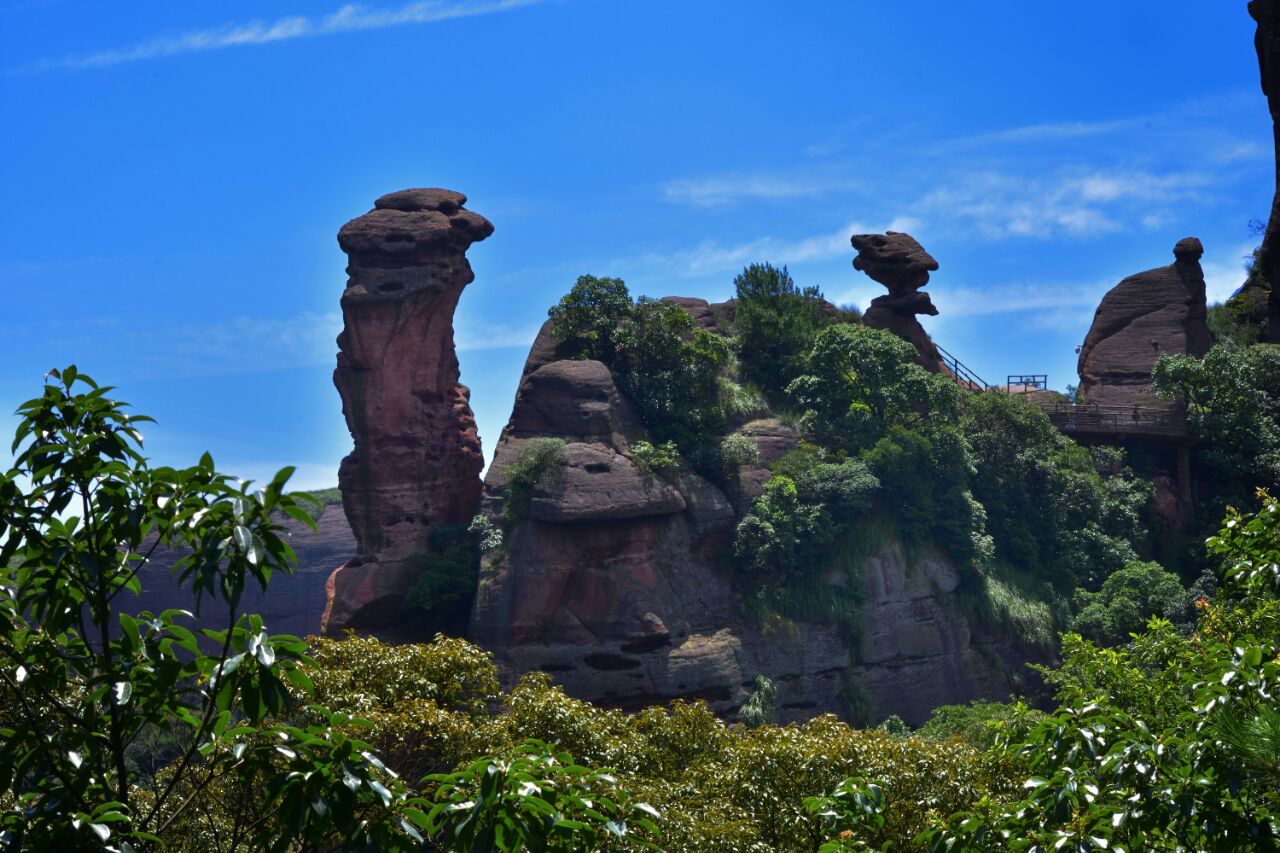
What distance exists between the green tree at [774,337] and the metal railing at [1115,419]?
765 cm

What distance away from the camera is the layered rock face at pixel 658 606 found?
118ft

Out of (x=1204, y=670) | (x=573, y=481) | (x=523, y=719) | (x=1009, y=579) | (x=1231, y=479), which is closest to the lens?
(x=1204, y=670)

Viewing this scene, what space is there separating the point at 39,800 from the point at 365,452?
32.7 metres

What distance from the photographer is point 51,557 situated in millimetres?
9016

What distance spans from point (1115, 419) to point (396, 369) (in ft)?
68.3

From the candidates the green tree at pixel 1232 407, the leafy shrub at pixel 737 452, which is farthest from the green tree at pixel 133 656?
the green tree at pixel 1232 407

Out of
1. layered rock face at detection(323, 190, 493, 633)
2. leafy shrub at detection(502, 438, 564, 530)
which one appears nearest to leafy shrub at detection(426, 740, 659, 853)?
leafy shrub at detection(502, 438, 564, 530)

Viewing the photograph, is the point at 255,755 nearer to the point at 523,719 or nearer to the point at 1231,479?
the point at 523,719

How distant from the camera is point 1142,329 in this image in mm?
47125

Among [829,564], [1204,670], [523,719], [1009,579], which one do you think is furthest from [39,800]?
[1009,579]

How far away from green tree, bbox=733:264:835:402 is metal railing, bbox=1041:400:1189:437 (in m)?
7.65

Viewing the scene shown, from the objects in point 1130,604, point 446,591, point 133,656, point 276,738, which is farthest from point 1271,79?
point 133,656

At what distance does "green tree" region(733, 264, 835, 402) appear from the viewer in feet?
142

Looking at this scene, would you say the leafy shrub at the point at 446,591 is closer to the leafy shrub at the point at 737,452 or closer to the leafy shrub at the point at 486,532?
the leafy shrub at the point at 486,532
